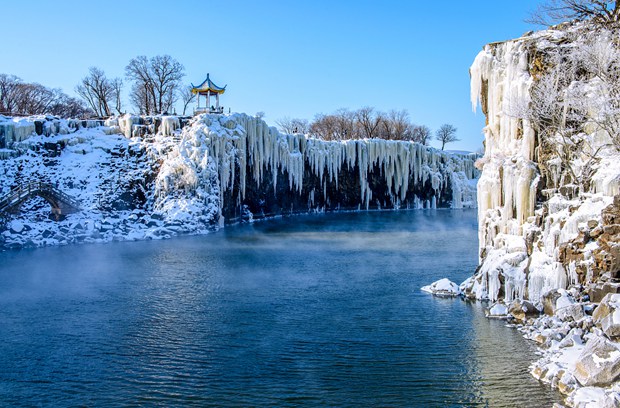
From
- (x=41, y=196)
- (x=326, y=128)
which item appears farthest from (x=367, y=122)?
(x=41, y=196)

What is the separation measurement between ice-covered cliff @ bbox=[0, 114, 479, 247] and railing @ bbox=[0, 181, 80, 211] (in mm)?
686

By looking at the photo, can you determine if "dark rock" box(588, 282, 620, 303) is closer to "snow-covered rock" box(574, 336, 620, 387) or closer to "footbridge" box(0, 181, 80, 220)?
"snow-covered rock" box(574, 336, 620, 387)

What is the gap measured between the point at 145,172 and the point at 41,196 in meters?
6.73

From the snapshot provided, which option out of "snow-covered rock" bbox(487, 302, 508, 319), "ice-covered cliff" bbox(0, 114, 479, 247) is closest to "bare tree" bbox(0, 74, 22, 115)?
"ice-covered cliff" bbox(0, 114, 479, 247)

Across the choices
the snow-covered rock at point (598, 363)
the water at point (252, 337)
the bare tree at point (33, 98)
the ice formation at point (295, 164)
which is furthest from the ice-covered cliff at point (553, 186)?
the bare tree at point (33, 98)

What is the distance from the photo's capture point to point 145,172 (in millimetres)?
36688

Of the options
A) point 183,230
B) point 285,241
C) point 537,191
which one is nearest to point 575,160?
point 537,191

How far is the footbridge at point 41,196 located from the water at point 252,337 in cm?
822

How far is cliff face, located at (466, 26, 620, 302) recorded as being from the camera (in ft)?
42.8

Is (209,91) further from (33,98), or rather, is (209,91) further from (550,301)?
(550,301)

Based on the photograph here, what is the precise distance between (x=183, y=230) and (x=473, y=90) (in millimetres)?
20720

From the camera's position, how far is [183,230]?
33.4 m

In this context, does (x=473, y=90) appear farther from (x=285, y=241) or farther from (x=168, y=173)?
(x=168, y=173)

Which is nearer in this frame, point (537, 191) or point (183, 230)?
point (537, 191)
